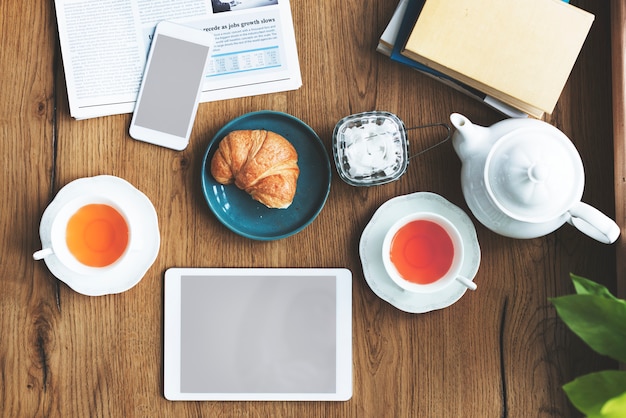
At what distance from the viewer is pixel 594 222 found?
842mm

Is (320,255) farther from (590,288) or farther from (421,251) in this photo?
(590,288)

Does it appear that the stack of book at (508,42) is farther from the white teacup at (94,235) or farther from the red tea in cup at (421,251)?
the white teacup at (94,235)

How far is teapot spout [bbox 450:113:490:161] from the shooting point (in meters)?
0.88

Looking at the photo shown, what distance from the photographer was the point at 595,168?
3.17 feet

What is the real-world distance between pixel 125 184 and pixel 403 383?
21.7 inches

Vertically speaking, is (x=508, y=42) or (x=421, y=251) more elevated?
(x=508, y=42)

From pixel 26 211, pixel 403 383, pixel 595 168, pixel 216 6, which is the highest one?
pixel 216 6

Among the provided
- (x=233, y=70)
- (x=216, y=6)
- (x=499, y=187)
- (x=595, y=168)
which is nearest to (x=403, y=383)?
(x=499, y=187)

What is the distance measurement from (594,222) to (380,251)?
1.02ft

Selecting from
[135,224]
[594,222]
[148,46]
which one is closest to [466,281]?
[594,222]

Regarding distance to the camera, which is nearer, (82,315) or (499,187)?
(499,187)

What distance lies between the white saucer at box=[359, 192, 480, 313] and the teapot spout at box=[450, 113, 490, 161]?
3.9 inches

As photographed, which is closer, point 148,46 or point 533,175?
point 533,175

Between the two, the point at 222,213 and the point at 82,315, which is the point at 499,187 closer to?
the point at 222,213
